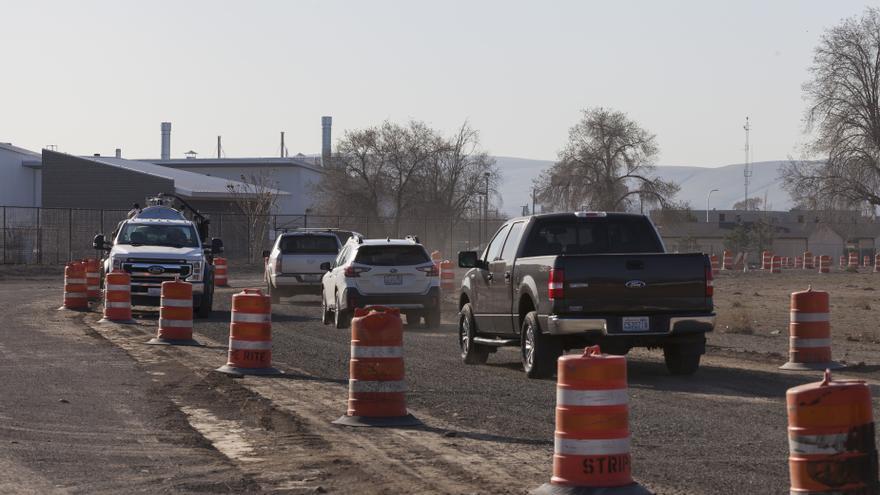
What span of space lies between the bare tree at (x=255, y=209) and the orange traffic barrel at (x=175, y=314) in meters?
50.3

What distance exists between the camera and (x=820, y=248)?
471 feet

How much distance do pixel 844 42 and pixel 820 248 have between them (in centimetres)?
7655

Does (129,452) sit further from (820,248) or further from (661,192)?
(820,248)

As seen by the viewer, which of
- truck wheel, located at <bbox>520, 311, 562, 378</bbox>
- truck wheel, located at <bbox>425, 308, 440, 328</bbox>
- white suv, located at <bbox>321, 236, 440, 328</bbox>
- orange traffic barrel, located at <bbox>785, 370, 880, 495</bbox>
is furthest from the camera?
truck wheel, located at <bbox>425, 308, 440, 328</bbox>

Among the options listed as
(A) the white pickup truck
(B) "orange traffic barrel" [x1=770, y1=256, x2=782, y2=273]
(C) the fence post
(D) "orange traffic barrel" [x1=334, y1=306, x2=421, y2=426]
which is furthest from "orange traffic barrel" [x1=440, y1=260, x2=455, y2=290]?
(B) "orange traffic barrel" [x1=770, y1=256, x2=782, y2=273]

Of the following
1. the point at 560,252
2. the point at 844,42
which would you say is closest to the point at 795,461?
the point at 560,252

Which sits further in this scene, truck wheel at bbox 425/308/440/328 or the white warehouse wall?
the white warehouse wall

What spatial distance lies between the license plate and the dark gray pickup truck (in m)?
0.01

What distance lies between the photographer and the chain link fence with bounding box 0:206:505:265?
62656mm

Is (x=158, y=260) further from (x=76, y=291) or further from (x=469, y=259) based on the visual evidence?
(x=469, y=259)

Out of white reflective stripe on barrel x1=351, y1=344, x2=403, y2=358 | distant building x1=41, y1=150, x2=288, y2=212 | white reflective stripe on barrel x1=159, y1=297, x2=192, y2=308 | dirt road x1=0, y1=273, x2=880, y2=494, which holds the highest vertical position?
distant building x1=41, y1=150, x2=288, y2=212

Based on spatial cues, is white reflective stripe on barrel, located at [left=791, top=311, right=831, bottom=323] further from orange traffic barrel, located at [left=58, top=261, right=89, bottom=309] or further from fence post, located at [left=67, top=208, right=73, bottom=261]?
fence post, located at [left=67, top=208, right=73, bottom=261]

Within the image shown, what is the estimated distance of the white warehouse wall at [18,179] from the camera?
3302 inches

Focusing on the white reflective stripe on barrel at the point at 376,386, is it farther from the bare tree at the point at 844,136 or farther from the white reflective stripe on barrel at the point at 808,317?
the bare tree at the point at 844,136
